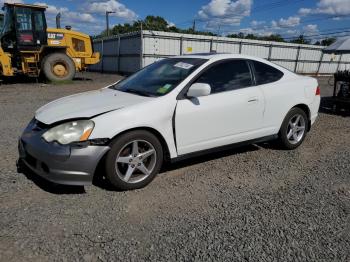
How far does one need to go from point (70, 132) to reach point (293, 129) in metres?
3.53

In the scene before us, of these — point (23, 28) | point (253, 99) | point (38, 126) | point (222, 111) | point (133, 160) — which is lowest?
point (133, 160)

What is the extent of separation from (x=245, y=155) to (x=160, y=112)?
6.28 feet

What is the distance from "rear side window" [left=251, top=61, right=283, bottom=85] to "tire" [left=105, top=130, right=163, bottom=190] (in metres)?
1.92

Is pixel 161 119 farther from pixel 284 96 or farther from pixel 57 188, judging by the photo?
pixel 284 96

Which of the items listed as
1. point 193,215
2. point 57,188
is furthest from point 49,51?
point 193,215

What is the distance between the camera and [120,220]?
9.84ft

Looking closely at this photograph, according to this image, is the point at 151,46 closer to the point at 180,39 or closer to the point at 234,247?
the point at 180,39

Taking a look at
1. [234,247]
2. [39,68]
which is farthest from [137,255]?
[39,68]

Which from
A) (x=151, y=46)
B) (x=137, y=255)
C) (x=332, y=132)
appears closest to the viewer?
(x=137, y=255)

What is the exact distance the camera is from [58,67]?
14461 millimetres

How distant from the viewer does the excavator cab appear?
13.0 m

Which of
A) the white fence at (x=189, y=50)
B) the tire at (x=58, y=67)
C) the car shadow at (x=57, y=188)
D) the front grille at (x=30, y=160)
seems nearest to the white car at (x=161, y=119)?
the front grille at (x=30, y=160)

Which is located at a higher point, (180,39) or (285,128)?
(180,39)

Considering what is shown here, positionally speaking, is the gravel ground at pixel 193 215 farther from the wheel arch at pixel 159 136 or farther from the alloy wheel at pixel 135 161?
the wheel arch at pixel 159 136
